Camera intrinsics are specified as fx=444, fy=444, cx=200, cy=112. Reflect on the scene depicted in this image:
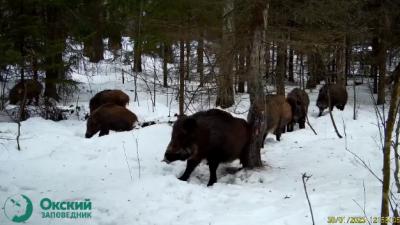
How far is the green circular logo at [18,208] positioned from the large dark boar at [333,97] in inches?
527

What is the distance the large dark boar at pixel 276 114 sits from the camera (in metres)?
10.8

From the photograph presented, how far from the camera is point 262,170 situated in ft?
26.1

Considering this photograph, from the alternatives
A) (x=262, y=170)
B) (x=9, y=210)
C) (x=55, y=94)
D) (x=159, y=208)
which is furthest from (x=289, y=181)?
(x=55, y=94)

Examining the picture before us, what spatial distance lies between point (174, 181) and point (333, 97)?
12761mm

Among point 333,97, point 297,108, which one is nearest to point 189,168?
point 297,108

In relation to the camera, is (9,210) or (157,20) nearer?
(9,210)

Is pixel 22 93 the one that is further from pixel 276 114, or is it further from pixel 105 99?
pixel 276 114

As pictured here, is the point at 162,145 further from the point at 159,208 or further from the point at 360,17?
the point at 360,17

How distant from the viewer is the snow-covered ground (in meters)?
5.45

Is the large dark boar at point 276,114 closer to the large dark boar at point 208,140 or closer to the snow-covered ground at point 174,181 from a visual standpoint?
the snow-covered ground at point 174,181

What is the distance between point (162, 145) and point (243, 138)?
218 cm

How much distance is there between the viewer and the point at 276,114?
11.4 metres

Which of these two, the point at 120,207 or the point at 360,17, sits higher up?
the point at 360,17

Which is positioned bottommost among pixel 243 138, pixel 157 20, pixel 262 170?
pixel 262 170
